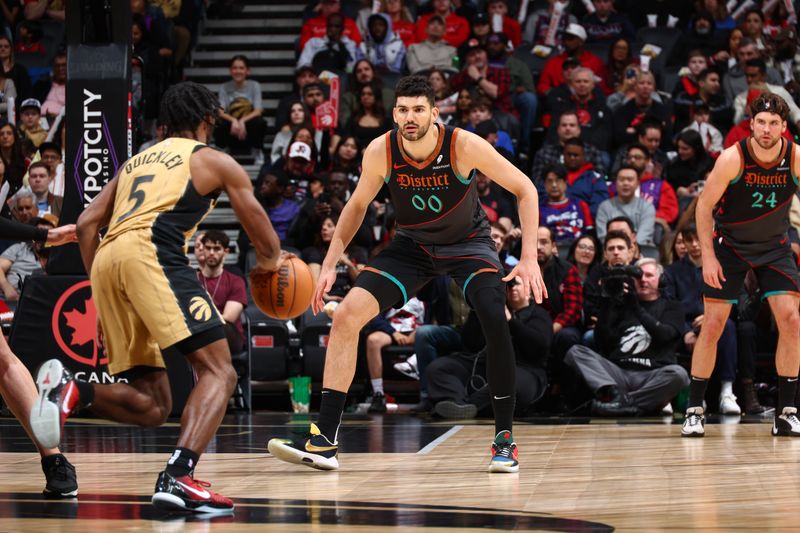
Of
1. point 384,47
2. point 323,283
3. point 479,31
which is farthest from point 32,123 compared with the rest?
point 323,283

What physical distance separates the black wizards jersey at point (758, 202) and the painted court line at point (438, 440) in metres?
1.96

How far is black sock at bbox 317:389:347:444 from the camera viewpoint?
5.63m

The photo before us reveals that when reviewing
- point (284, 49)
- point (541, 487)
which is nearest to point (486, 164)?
point (541, 487)

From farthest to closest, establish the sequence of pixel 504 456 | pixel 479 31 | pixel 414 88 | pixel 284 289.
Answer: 1. pixel 479 31
2. pixel 414 88
3. pixel 504 456
4. pixel 284 289

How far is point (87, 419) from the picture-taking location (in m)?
8.61

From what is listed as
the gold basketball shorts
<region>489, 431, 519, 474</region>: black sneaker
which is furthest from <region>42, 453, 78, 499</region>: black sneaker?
<region>489, 431, 519, 474</region>: black sneaker

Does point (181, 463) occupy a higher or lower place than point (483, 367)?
higher

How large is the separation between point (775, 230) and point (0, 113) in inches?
338

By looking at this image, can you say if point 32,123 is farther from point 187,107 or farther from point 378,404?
point 187,107

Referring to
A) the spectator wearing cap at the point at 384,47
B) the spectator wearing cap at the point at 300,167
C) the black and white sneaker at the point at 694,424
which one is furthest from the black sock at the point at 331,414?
the spectator wearing cap at the point at 384,47

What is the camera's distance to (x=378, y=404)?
924 cm

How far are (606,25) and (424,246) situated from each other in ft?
27.5

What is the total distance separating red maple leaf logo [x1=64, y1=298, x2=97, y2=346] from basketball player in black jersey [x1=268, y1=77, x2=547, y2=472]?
3.18 metres

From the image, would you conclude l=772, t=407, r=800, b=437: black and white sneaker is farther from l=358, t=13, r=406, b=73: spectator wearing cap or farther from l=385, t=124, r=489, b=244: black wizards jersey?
l=358, t=13, r=406, b=73: spectator wearing cap
